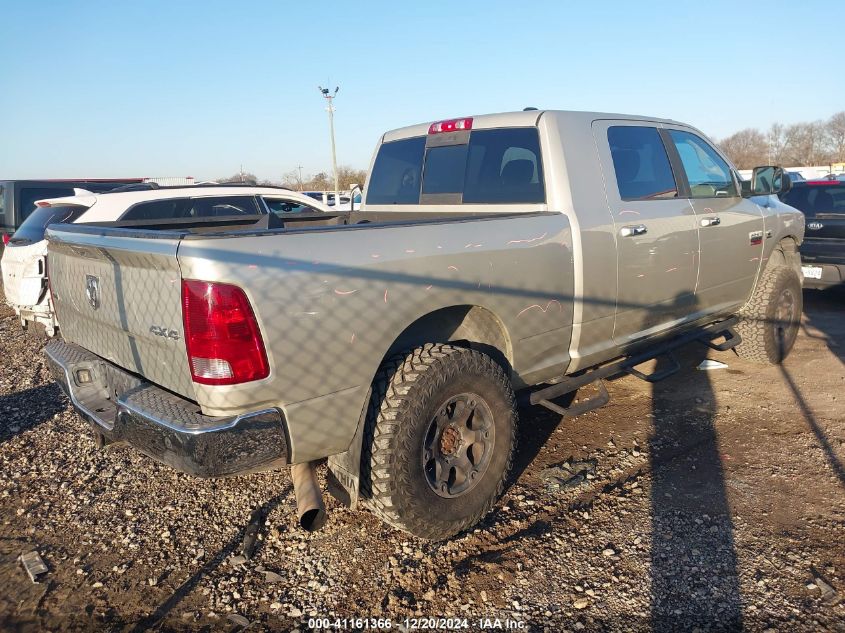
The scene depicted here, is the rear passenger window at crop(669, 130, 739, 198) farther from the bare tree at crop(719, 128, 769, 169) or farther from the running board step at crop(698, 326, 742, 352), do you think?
the bare tree at crop(719, 128, 769, 169)

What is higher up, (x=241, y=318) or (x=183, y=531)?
(x=241, y=318)

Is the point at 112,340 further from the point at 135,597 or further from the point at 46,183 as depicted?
the point at 46,183

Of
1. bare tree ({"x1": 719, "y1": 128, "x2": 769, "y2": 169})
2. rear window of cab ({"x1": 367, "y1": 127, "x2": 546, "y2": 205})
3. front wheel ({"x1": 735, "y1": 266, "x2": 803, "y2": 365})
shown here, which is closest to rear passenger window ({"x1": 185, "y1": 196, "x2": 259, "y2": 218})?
rear window of cab ({"x1": 367, "y1": 127, "x2": 546, "y2": 205})

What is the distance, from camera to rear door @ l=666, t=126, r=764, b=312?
4.48 m

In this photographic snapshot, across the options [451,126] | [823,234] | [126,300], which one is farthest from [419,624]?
[823,234]

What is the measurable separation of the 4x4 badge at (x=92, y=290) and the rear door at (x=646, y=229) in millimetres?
2516

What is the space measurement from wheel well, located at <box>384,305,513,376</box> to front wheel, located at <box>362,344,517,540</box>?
0.49 ft

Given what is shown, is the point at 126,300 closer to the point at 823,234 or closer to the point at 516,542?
the point at 516,542

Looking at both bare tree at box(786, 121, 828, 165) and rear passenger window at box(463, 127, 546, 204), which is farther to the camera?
bare tree at box(786, 121, 828, 165)

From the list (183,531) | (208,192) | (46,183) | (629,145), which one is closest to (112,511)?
(183,531)

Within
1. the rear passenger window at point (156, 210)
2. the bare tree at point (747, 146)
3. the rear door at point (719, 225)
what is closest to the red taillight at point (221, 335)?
the rear door at point (719, 225)

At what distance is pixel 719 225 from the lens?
455 centimetres

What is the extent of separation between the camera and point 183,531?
3.24 metres

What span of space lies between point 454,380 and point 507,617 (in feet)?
3.30
